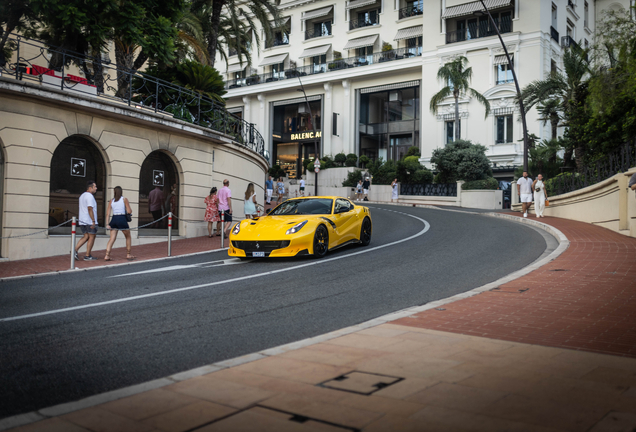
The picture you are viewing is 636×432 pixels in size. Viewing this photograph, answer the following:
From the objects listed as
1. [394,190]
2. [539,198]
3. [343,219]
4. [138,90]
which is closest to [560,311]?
[343,219]

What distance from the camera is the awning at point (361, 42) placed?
52.9m

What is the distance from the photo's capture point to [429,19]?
48812 millimetres

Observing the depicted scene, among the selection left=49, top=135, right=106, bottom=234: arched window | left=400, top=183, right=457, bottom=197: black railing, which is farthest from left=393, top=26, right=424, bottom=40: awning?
left=49, top=135, right=106, bottom=234: arched window

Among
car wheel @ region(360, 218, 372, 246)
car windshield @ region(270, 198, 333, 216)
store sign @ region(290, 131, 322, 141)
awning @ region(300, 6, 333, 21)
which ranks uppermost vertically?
awning @ region(300, 6, 333, 21)

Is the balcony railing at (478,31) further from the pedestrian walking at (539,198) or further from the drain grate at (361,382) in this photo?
the drain grate at (361,382)

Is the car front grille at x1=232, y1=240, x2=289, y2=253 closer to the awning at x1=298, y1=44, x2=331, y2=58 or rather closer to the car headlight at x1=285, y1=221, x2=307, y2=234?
the car headlight at x1=285, y1=221, x2=307, y2=234

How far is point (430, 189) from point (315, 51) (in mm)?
23541

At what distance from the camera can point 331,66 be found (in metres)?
55.3

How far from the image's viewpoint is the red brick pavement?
5277 millimetres

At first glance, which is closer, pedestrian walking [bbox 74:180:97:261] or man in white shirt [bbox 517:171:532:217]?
pedestrian walking [bbox 74:180:97:261]

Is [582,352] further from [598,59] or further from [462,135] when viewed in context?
[462,135]

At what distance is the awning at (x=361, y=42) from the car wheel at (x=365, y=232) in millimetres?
41963

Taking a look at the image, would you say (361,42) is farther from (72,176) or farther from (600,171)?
(72,176)

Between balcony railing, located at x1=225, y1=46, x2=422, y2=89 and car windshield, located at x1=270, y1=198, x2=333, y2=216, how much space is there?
40.5 meters
